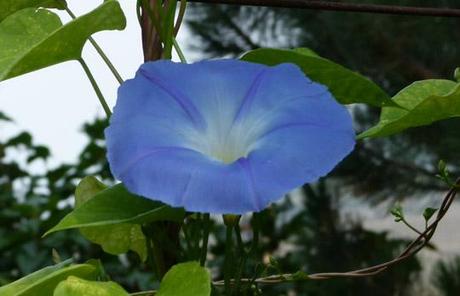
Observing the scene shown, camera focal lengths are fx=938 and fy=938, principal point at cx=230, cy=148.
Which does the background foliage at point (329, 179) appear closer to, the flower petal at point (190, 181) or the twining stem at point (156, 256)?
the twining stem at point (156, 256)

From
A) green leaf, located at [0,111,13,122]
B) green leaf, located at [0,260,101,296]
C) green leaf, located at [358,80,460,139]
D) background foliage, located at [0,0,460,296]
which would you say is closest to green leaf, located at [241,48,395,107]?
green leaf, located at [358,80,460,139]

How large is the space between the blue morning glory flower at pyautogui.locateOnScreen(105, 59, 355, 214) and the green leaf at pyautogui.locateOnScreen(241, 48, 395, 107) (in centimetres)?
2

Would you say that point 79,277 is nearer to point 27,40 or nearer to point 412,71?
point 27,40

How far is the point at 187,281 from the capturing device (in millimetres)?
406

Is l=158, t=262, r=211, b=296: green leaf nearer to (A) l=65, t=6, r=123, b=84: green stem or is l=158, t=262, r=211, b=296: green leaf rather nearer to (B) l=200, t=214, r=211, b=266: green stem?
(B) l=200, t=214, r=211, b=266: green stem

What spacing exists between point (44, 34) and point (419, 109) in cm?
19

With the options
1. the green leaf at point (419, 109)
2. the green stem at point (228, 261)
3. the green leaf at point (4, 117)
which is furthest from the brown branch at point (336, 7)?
the green leaf at point (4, 117)

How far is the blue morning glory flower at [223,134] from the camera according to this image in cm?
36

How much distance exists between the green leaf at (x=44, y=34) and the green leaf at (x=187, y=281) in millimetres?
117

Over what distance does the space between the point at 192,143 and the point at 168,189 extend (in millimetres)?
41

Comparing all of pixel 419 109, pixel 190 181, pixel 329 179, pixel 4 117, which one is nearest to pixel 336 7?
pixel 419 109

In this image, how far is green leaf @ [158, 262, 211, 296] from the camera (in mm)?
397

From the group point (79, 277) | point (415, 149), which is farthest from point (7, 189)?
point (79, 277)

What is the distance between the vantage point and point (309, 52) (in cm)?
47
